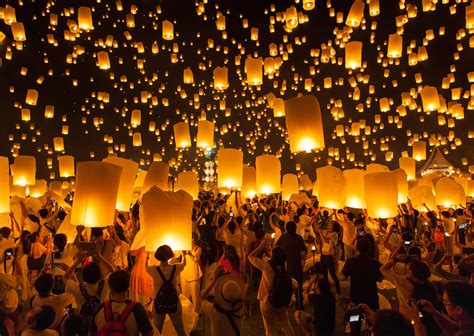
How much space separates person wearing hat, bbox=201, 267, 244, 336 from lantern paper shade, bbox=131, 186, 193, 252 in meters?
0.91

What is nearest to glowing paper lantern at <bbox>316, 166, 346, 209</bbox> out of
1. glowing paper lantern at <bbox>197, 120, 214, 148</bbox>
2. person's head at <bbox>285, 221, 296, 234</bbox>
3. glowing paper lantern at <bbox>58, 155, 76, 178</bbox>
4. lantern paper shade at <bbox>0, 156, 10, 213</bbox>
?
person's head at <bbox>285, 221, 296, 234</bbox>

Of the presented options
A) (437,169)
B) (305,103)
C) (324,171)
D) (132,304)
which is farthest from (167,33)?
(437,169)

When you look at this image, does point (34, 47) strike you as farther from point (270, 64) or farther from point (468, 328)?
point (468, 328)

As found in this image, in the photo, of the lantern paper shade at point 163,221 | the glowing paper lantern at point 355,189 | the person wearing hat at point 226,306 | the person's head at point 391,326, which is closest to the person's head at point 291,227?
the glowing paper lantern at point 355,189

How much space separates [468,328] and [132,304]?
219cm

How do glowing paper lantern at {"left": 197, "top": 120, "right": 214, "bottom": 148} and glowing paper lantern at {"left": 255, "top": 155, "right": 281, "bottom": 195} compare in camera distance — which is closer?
glowing paper lantern at {"left": 255, "top": 155, "right": 281, "bottom": 195}

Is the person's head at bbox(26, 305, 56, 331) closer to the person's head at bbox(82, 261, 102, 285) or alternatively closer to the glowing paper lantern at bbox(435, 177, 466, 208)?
Answer: the person's head at bbox(82, 261, 102, 285)

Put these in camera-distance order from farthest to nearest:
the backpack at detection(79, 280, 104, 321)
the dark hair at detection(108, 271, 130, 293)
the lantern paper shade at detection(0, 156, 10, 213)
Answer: the lantern paper shade at detection(0, 156, 10, 213) → the backpack at detection(79, 280, 104, 321) → the dark hair at detection(108, 271, 130, 293)

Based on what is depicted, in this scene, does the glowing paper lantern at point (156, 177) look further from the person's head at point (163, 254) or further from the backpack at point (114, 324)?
the backpack at point (114, 324)

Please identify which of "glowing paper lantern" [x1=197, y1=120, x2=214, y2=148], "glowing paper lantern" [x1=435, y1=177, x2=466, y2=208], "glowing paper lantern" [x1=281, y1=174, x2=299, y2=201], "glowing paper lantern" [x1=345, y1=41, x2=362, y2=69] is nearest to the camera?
"glowing paper lantern" [x1=197, y1=120, x2=214, y2=148]

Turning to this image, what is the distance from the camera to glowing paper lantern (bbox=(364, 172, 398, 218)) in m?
6.43

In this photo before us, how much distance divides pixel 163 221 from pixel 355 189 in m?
3.96

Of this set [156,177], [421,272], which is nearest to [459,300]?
[421,272]

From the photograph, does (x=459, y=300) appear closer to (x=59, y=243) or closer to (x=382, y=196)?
(x=382, y=196)
